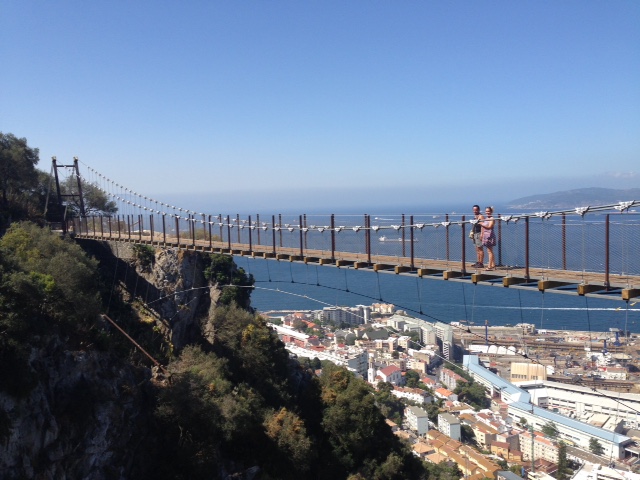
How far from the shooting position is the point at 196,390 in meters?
8.86

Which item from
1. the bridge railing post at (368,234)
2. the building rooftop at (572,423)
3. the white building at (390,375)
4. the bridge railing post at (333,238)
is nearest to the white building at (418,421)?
the building rooftop at (572,423)

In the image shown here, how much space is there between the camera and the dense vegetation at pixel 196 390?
7125 millimetres

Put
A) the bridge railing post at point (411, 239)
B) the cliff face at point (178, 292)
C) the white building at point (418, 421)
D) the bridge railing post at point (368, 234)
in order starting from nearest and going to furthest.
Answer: the bridge railing post at point (411, 239)
the bridge railing post at point (368, 234)
the cliff face at point (178, 292)
the white building at point (418, 421)

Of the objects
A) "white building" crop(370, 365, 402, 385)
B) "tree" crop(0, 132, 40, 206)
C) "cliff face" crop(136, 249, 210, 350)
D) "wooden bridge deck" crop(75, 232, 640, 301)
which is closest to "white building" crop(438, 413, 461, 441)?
"white building" crop(370, 365, 402, 385)

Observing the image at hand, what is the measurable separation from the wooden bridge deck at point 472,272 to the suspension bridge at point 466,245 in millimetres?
12

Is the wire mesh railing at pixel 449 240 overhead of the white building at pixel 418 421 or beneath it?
overhead

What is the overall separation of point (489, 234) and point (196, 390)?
18.8 feet

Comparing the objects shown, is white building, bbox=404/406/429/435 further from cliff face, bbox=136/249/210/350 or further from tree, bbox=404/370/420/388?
cliff face, bbox=136/249/210/350

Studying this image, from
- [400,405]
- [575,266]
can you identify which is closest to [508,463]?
[400,405]

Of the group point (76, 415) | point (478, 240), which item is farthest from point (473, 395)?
point (76, 415)

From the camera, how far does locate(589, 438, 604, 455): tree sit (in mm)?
14306

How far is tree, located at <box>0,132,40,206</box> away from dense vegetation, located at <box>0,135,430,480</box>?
6.78 feet

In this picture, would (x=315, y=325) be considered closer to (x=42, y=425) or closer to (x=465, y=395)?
(x=465, y=395)

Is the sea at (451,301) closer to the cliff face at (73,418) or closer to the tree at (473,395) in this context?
the tree at (473,395)
